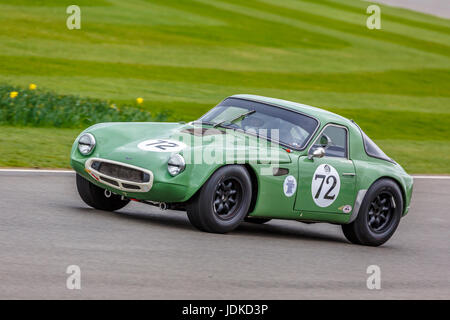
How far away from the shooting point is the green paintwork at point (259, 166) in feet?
26.6

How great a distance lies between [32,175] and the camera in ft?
38.2

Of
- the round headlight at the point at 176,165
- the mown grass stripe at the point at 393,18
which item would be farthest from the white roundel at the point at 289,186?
the mown grass stripe at the point at 393,18

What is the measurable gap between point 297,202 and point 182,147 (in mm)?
1337

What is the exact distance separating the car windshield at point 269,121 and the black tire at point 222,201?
91cm

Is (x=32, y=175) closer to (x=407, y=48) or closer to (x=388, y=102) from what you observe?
(x=388, y=102)

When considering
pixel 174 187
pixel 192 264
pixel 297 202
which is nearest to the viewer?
pixel 192 264

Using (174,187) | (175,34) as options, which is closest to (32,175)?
(174,187)

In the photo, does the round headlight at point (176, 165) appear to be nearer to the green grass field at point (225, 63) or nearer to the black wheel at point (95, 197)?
the black wheel at point (95, 197)

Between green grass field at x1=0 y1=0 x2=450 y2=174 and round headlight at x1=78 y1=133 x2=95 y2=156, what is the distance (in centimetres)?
405

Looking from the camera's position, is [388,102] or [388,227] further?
[388,102]

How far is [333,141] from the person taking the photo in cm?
944

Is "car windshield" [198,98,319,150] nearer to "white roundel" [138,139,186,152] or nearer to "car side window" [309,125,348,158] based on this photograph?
"car side window" [309,125,348,158]

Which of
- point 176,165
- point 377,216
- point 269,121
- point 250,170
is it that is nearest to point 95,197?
point 176,165

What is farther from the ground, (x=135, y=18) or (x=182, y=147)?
(x=135, y=18)
